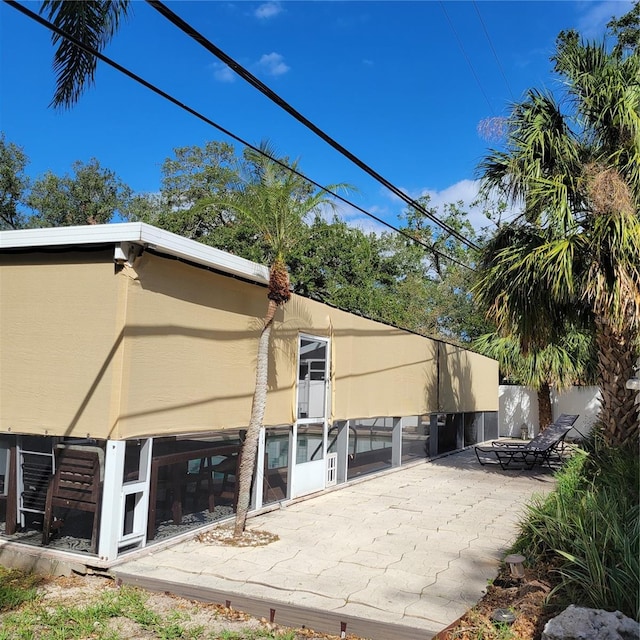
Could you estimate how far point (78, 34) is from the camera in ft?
21.7

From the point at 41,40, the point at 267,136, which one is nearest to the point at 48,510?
the point at 267,136

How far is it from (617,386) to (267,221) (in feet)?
20.2

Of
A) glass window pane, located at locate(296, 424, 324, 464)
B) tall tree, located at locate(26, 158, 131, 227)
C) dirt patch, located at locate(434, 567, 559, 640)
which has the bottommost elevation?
dirt patch, located at locate(434, 567, 559, 640)

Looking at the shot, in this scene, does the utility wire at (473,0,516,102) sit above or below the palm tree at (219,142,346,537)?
above

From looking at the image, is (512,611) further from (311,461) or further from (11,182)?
(11,182)

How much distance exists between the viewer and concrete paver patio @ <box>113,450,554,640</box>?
404 cm

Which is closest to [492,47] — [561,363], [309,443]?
[309,443]

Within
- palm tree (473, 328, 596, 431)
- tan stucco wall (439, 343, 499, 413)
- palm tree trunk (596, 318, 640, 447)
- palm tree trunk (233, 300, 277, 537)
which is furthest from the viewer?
palm tree (473, 328, 596, 431)

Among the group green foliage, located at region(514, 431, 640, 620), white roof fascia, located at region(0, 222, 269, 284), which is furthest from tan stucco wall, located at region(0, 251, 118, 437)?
green foliage, located at region(514, 431, 640, 620)

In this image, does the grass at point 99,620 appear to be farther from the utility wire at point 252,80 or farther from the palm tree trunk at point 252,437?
the utility wire at point 252,80

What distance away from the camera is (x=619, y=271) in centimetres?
764

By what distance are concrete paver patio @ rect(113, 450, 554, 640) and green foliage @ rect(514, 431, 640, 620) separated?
0.55 meters

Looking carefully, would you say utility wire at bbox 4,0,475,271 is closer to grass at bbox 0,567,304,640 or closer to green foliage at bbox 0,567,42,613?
grass at bbox 0,567,304,640

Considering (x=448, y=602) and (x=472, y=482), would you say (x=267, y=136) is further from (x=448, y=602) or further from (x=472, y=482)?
(x=472, y=482)
